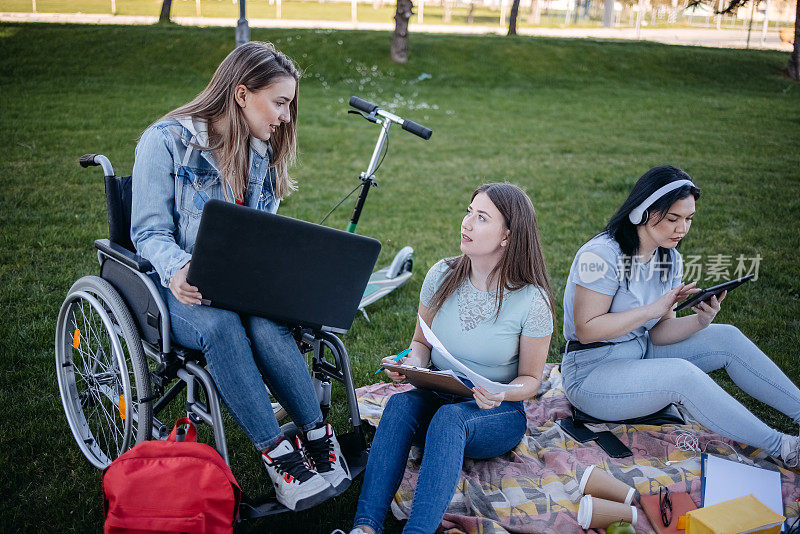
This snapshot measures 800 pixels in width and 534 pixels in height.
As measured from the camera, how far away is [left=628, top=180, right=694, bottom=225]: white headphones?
8.44ft

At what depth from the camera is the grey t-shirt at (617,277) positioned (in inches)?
104

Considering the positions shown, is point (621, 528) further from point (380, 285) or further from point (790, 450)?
point (380, 285)

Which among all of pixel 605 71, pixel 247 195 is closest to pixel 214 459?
pixel 247 195

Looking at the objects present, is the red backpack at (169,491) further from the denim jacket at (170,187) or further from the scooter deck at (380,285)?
the scooter deck at (380,285)

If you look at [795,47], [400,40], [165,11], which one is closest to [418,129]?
[400,40]

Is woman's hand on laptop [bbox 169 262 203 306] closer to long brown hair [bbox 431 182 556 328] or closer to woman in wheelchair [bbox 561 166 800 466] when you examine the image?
long brown hair [bbox 431 182 556 328]

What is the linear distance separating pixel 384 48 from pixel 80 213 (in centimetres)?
1012

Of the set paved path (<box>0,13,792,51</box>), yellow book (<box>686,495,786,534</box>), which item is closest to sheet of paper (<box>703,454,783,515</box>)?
yellow book (<box>686,495,786,534</box>)

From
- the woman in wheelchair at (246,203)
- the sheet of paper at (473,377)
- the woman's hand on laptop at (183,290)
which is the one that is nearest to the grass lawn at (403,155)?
the woman in wheelchair at (246,203)

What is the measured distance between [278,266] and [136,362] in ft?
1.88

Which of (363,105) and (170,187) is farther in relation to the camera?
(363,105)

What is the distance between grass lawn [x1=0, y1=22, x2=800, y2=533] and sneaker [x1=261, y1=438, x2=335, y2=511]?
0.30 m

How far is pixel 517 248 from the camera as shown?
244cm

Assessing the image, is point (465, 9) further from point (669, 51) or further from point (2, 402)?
point (2, 402)
